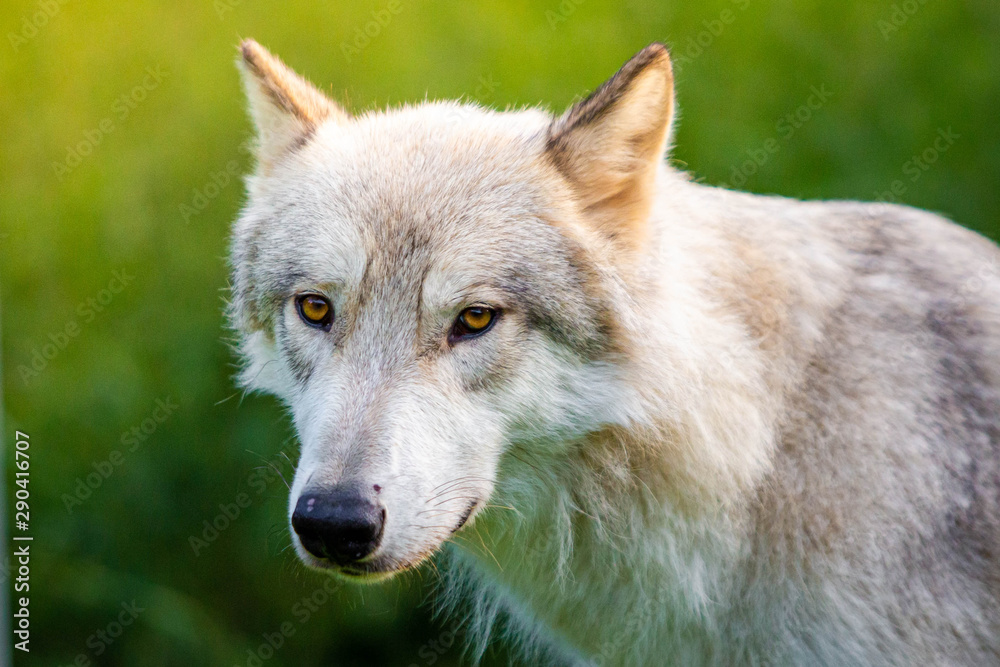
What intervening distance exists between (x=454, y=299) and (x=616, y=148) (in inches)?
28.9

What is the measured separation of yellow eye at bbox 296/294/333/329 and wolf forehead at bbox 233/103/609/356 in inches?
2.3

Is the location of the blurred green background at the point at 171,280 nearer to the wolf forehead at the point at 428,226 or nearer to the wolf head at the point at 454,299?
the wolf forehead at the point at 428,226

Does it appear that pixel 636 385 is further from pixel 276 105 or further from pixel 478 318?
pixel 276 105

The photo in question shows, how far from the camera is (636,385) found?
9.00ft

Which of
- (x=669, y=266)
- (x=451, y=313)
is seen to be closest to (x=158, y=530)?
(x=451, y=313)

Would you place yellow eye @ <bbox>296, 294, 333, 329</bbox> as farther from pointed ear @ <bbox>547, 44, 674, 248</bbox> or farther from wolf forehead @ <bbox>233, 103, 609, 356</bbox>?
pointed ear @ <bbox>547, 44, 674, 248</bbox>

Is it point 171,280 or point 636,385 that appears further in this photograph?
point 171,280

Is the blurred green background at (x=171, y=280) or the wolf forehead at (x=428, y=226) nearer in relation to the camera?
the wolf forehead at (x=428, y=226)

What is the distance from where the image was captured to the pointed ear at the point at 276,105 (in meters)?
3.20

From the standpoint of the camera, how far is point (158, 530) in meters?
5.38

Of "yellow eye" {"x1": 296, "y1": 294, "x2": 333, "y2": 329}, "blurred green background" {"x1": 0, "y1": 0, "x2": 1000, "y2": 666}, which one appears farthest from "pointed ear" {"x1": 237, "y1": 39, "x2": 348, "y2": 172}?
"blurred green background" {"x1": 0, "y1": 0, "x2": 1000, "y2": 666}

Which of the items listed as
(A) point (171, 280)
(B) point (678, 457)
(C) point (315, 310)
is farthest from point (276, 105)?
(A) point (171, 280)

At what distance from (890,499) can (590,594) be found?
105 cm

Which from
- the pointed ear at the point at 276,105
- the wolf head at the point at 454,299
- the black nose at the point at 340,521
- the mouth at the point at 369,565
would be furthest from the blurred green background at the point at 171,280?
the black nose at the point at 340,521
